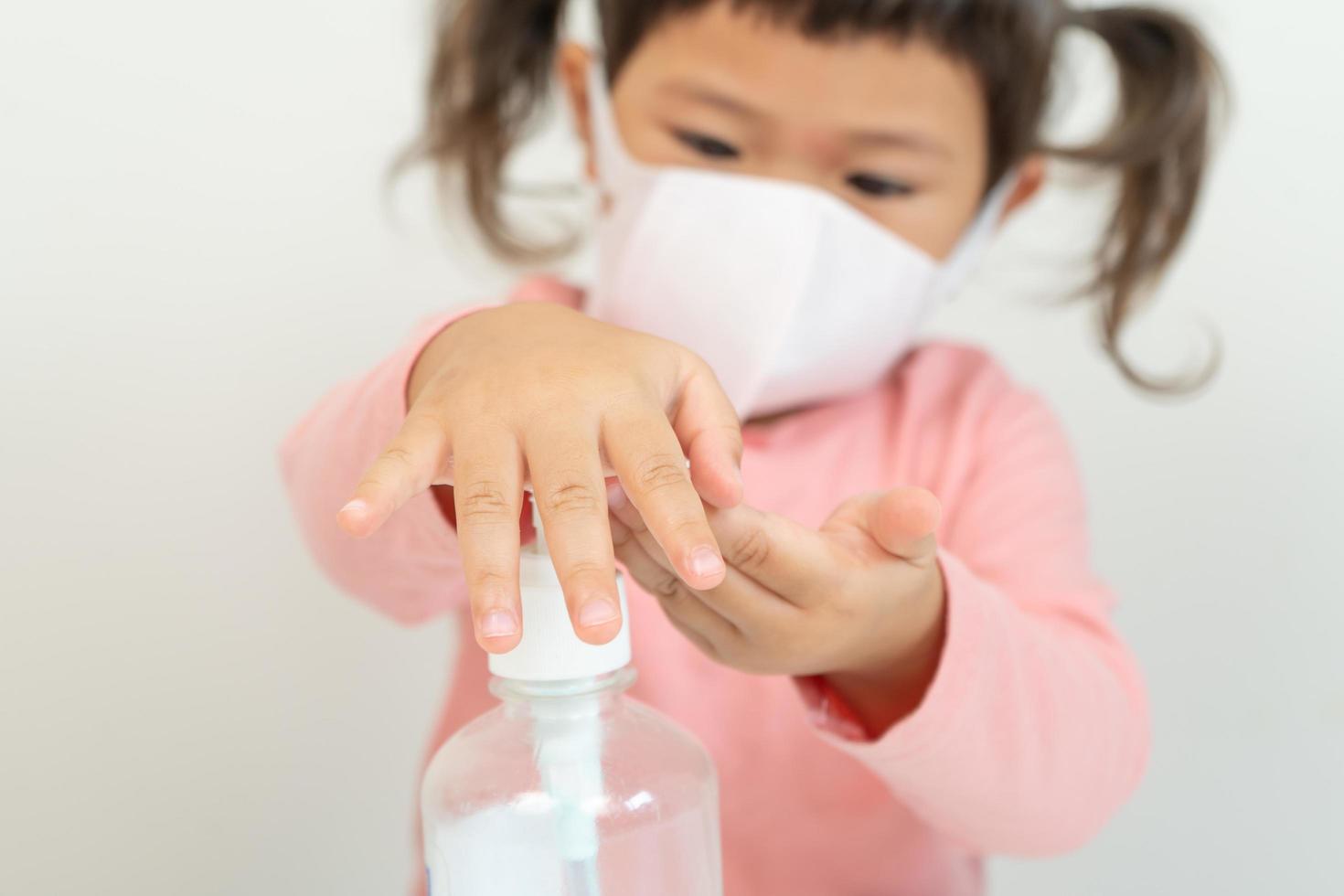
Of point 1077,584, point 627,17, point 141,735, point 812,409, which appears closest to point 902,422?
point 812,409

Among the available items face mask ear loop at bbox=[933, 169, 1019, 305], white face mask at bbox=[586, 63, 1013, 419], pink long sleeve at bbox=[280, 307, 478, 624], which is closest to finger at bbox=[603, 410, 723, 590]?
pink long sleeve at bbox=[280, 307, 478, 624]

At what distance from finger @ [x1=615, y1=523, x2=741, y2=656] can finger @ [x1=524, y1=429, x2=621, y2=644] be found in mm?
47

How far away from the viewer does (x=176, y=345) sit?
818 mm

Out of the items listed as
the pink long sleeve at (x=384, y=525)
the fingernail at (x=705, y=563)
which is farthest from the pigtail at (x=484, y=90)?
the fingernail at (x=705, y=563)

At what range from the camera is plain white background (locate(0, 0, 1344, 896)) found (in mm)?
766

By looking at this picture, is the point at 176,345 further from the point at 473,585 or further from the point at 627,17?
the point at 473,585

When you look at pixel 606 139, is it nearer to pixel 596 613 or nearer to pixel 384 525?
pixel 384 525

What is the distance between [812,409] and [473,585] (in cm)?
48

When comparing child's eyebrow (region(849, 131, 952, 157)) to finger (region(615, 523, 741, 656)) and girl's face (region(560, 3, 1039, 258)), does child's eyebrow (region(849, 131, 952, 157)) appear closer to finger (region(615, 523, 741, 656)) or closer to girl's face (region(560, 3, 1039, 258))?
girl's face (region(560, 3, 1039, 258))

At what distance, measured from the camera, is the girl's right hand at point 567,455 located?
0.33 metres

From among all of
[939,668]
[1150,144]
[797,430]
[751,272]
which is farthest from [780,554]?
[1150,144]

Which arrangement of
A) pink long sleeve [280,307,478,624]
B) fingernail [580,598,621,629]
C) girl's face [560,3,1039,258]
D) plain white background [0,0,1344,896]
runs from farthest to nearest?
plain white background [0,0,1344,896] < girl's face [560,3,1039,258] < pink long sleeve [280,307,478,624] < fingernail [580,598,621,629]

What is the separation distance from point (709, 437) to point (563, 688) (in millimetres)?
82

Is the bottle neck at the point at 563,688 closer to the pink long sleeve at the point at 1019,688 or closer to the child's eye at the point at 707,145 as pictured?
the pink long sleeve at the point at 1019,688
